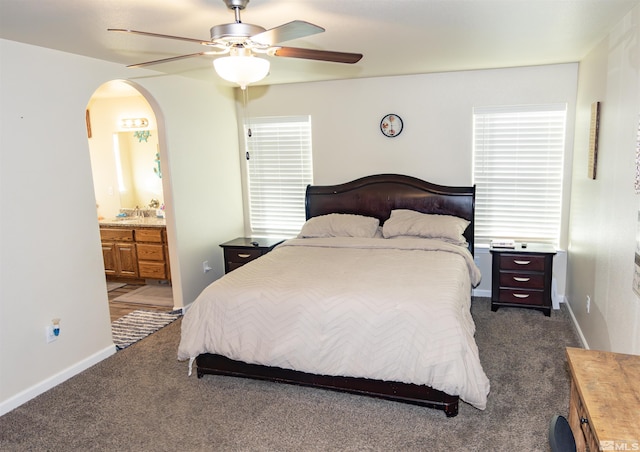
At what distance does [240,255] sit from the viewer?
506 cm

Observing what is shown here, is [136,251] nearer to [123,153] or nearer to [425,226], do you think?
[123,153]

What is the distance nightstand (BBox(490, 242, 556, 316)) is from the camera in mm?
4312

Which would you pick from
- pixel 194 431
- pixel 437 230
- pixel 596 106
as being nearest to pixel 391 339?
pixel 194 431

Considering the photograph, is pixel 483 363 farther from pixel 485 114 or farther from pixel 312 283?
pixel 485 114

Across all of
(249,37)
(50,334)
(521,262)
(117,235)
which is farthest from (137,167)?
(521,262)

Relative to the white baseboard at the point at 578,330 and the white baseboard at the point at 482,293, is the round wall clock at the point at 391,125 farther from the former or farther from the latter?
the white baseboard at the point at 578,330

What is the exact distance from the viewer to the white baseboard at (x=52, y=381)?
2.99m

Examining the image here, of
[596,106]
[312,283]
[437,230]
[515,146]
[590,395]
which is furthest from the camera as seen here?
[515,146]

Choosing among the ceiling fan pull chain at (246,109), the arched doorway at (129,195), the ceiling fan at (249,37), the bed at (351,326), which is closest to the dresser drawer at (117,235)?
the arched doorway at (129,195)

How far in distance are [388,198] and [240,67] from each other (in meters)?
2.88

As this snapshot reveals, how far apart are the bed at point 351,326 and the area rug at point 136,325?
3.70 feet

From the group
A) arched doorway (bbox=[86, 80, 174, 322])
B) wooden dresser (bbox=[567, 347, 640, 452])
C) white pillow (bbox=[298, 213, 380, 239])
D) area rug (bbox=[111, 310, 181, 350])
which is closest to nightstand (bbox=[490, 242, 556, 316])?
white pillow (bbox=[298, 213, 380, 239])

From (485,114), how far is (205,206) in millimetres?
3137

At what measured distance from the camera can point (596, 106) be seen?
341cm
